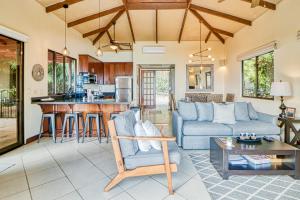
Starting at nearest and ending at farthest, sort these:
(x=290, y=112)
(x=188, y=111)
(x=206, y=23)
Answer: (x=290, y=112) → (x=188, y=111) → (x=206, y=23)

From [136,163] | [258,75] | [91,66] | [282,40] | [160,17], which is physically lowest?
[136,163]

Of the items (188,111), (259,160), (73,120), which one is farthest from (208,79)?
(259,160)

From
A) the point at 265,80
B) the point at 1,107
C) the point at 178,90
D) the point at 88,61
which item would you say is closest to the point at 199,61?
the point at 178,90

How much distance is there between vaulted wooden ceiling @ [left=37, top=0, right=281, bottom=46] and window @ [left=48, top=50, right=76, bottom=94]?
3.70 feet

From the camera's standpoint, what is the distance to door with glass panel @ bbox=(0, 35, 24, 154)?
4051 millimetres

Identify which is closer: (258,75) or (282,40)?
(282,40)

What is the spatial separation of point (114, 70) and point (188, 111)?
19.1 ft

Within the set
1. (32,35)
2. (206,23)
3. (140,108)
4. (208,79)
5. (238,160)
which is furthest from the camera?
(208,79)

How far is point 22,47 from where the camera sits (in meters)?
4.28

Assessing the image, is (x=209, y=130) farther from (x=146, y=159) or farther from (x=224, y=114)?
(x=146, y=159)

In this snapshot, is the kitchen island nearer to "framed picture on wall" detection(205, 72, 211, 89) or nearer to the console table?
the console table

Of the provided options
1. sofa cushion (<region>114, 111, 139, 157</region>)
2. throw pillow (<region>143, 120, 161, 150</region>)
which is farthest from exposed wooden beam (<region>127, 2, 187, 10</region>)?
sofa cushion (<region>114, 111, 139, 157</region>)

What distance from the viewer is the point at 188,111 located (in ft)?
14.3

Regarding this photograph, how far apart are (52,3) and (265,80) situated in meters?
6.03
